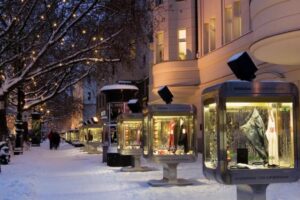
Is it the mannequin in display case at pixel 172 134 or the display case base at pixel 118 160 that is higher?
the mannequin in display case at pixel 172 134

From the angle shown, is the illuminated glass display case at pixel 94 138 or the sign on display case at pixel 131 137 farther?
the illuminated glass display case at pixel 94 138

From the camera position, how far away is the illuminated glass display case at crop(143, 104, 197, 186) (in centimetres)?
1586

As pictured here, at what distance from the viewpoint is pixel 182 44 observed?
34.5 metres

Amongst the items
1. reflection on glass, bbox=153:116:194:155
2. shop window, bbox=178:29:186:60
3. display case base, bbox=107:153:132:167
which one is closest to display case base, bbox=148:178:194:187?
reflection on glass, bbox=153:116:194:155

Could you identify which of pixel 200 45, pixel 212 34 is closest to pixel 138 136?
pixel 212 34

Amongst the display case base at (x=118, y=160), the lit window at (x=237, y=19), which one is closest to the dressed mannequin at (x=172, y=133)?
the display case base at (x=118, y=160)

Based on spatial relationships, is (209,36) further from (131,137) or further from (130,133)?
(131,137)

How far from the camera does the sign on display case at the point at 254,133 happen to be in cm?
881

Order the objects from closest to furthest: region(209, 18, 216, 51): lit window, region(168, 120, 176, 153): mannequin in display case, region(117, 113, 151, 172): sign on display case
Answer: region(168, 120, 176, 153): mannequin in display case, region(117, 113, 151, 172): sign on display case, region(209, 18, 216, 51): lit window

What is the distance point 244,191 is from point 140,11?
17660 millimetres

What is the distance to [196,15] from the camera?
1329 inches

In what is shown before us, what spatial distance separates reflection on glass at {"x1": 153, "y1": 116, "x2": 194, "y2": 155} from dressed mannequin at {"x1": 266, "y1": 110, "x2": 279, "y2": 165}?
6.79 metres

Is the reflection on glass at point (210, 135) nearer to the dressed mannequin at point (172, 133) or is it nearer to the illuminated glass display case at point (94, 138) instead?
the dressed mannequin at point (172, 133)

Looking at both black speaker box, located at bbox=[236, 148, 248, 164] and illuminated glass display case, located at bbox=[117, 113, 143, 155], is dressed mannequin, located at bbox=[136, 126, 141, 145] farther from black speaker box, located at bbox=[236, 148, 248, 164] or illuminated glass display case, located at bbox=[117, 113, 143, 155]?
black speaker box, located at bbox=[236, 148, 248, 164]
